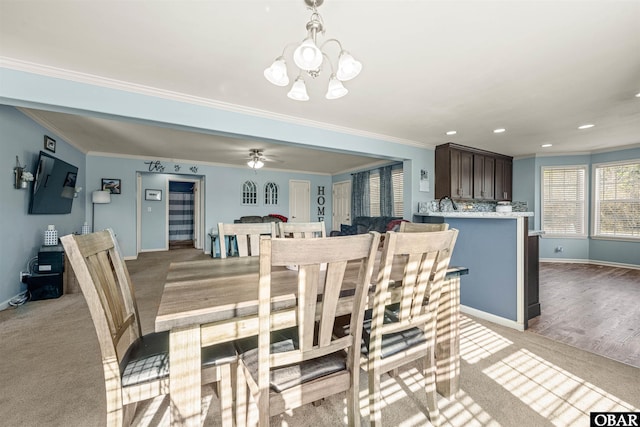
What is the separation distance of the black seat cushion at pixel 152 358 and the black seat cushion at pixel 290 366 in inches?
3.3

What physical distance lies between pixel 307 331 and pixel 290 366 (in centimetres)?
22

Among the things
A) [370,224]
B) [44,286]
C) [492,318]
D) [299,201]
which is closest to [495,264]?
[492,318]

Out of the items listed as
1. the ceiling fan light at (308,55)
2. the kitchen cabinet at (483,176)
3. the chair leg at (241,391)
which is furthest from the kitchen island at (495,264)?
the chair leg at (241,391)

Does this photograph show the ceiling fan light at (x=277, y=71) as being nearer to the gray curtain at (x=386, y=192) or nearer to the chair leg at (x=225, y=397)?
the chair leg at (x=225, y=397)

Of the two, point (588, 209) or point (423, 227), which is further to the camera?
point (588, 209)

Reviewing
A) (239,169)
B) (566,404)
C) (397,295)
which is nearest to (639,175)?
(566,404)

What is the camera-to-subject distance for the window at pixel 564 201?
18.5 ft

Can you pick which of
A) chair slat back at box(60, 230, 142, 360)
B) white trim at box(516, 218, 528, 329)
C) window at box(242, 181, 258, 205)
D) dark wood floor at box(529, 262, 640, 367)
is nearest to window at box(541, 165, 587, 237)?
dark wood floor at box(529, 262, 640, 367)

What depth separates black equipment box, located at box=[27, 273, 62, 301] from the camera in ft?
10.9

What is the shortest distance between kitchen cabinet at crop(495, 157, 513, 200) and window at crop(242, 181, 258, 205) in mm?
5889

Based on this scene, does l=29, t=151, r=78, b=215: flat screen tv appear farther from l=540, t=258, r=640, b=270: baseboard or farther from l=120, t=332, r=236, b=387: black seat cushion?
l=540, t=258, r=640, b=270: baseboard

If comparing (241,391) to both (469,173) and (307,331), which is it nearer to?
(307,331)

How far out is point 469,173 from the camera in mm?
5047

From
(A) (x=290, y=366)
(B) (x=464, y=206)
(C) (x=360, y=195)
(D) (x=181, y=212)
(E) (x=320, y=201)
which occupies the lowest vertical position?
(A) (x=290, y=366)
